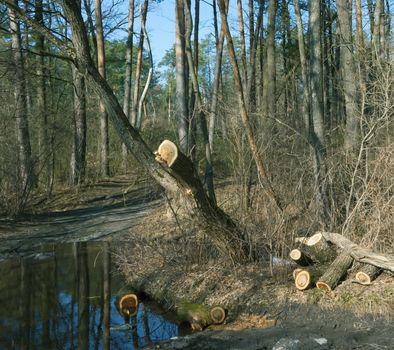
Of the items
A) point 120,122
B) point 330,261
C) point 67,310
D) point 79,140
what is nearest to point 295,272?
point 330,261

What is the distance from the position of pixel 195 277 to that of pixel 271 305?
174cm

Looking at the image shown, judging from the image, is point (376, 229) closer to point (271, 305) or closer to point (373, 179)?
point (373, 179)

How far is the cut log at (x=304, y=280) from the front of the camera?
8.03 m

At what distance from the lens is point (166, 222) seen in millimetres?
14289

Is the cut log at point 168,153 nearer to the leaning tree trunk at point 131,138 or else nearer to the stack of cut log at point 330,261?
the leaning tree trunk at point 131,138

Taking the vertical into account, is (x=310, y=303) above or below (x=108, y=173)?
below

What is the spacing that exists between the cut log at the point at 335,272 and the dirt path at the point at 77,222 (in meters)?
4.71

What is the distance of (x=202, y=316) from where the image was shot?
8.02 m

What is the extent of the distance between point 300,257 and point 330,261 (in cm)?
68

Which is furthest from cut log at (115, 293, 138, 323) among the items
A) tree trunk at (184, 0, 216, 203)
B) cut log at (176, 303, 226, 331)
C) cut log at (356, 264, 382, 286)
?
tree trunk at (184, 0, 216, 203)

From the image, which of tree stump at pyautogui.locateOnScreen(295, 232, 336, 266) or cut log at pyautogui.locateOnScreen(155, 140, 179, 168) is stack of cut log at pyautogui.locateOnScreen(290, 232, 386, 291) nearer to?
tree stump at pyautogui.locateOnScreen(295, 232, 336, 266)

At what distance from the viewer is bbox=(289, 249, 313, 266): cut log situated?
8578 millimetres

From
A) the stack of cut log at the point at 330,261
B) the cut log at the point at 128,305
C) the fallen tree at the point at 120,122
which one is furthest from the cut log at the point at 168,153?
the cut log at the point at 128,305

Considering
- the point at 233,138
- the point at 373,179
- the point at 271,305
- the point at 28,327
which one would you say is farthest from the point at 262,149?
the point at 28,327
